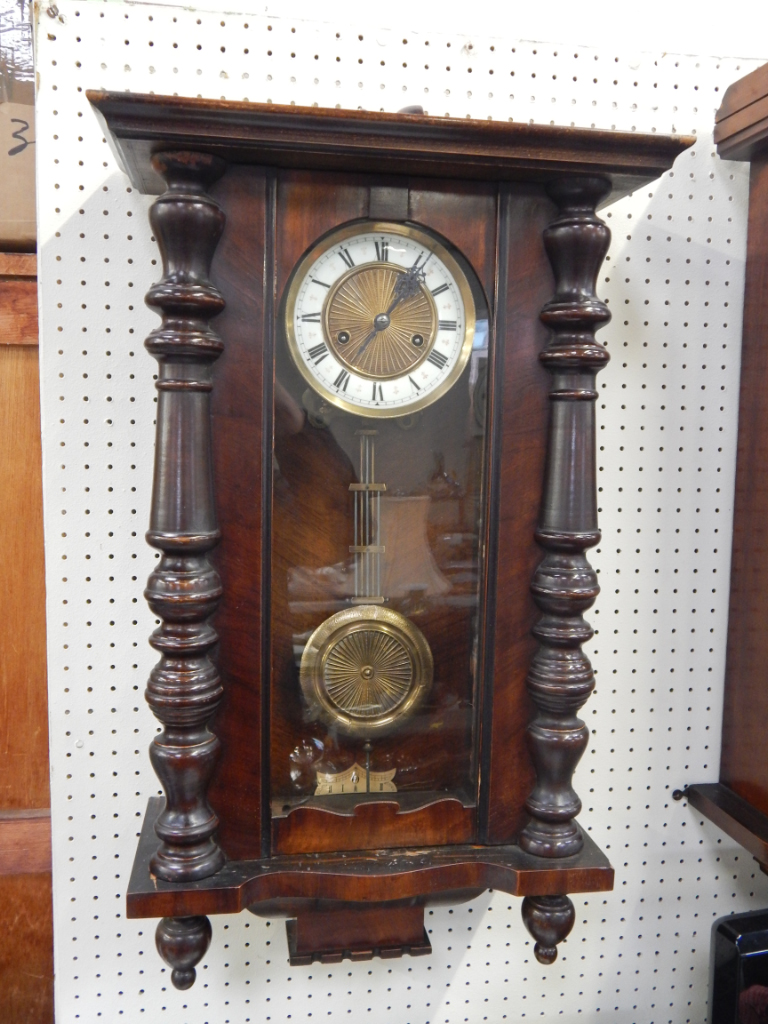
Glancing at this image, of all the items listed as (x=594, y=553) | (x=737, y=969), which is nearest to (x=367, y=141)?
(x=594, y=553)

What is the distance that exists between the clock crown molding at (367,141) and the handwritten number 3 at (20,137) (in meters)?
0.29

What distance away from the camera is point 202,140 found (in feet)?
2.29

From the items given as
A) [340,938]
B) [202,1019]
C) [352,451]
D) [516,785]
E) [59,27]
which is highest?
[59,27]

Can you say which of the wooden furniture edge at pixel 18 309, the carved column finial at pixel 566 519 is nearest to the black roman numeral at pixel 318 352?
the carved column finial at pixel 566 519

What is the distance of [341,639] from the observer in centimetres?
83

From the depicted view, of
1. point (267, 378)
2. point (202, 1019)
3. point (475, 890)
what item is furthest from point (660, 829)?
point (267, 378)

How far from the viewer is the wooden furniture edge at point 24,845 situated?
1.05 meters

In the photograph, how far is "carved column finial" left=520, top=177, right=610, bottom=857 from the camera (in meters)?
0.78

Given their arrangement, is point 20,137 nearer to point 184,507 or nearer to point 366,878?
point 184,507

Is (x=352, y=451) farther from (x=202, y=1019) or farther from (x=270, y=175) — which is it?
(x=202, y=1019)

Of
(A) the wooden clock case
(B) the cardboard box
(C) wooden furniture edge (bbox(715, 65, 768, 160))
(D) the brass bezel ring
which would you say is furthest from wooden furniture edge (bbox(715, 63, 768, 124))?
(B) the cardboard box

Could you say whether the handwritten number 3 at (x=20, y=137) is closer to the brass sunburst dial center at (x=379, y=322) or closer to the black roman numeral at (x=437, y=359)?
the brass sunburst dial center at (x=379, y=322)

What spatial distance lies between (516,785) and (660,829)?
0.40 metres

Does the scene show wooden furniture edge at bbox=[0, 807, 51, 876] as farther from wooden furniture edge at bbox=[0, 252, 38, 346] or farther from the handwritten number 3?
the handwritten number 3
